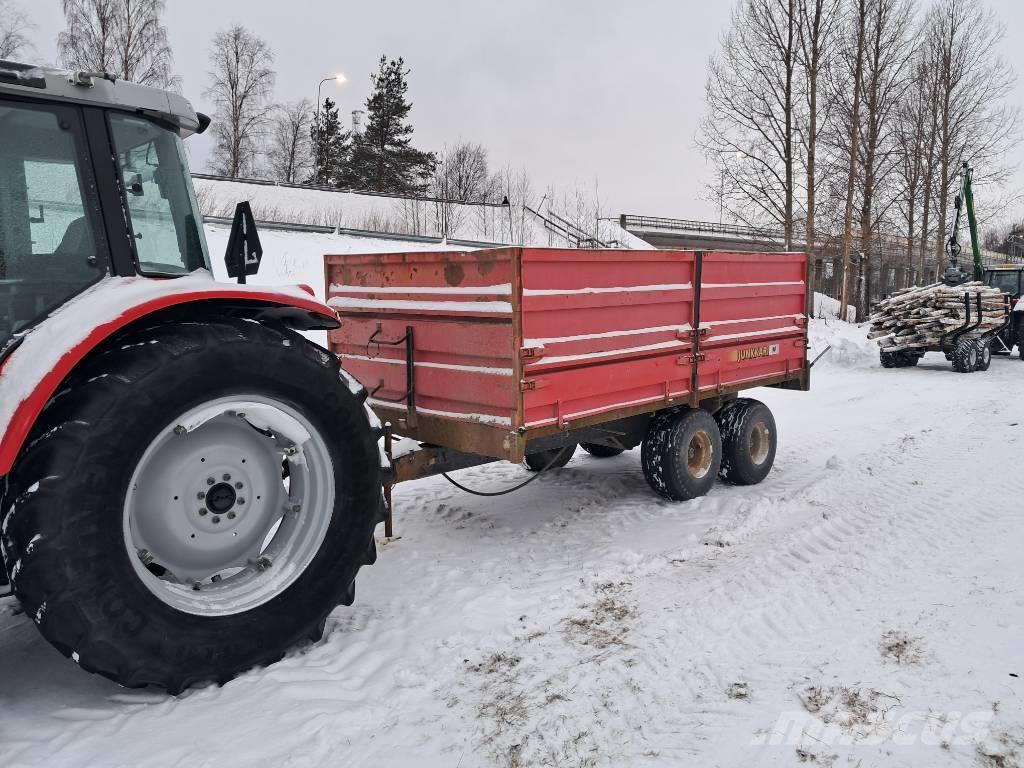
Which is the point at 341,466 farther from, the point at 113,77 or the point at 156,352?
the point at 113,77

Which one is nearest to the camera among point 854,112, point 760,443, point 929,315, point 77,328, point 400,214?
point 77,328

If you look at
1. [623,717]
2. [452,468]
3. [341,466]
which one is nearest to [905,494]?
[452,468]

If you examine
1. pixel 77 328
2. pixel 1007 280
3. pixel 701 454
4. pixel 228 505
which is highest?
pixel 1007 280

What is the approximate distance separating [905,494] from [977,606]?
2171 mm

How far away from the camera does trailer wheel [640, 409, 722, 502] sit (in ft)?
17.8

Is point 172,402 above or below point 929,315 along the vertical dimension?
below

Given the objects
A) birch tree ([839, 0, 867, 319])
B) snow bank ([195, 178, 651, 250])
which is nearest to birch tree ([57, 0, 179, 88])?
snow bank ([195, 178, 651, 250])

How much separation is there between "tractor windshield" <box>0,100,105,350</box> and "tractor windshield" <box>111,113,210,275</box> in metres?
0.16

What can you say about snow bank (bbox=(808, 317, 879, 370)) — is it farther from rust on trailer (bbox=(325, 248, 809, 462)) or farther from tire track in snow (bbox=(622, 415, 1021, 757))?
rust on trailer (bbox=(325, 248, 809, 462))

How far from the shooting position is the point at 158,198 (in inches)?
123

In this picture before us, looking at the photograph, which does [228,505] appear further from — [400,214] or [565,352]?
[400,214]

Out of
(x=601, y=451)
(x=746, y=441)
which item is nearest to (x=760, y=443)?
(x=746, y=441)

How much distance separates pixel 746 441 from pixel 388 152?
38326mm

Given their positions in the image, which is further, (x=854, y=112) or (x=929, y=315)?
(x=854, y=112)
